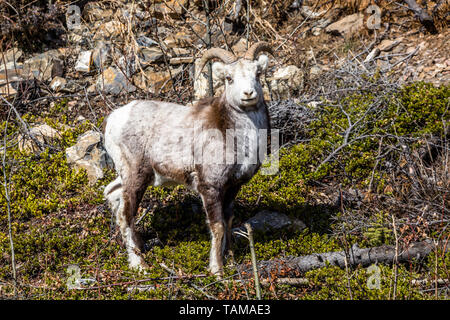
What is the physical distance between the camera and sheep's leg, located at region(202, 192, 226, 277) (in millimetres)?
5457

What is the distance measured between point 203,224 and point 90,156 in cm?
252

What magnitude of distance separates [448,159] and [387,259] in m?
2.15

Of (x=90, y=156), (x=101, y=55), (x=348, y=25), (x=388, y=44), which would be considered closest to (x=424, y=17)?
(x=388, y=44)

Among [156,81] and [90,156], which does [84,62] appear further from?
[90,156]

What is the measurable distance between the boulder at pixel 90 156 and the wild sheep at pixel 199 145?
1.78 meters

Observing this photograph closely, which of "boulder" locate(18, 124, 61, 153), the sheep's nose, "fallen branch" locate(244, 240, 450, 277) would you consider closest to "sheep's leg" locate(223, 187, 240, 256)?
"fallen branch" locate(244, 240, 450, 277)

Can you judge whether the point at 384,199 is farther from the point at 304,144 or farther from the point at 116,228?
the point at 116,228

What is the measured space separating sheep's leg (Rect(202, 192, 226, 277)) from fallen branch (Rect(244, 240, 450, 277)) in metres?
0.52

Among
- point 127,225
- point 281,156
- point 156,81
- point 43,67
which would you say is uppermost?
point 43,67

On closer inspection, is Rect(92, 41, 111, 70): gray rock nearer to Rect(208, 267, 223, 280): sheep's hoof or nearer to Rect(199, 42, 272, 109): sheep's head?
Rect(199, 42, 272, 109): sheep's head

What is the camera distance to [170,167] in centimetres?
566

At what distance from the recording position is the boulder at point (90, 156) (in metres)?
7.70

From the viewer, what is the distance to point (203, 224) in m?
6.70

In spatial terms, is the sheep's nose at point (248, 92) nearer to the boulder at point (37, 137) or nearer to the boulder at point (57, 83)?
the boulder at point (37, 137)
